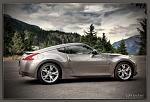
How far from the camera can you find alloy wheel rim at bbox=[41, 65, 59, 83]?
4055 mm

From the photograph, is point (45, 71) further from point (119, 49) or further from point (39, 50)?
point (119, 49)

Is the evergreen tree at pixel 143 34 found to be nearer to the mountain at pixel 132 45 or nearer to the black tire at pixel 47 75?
the mountain at pixel 132 45

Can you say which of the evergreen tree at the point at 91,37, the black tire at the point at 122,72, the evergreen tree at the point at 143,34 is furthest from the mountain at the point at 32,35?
the evergreen tree at the point at 143,34

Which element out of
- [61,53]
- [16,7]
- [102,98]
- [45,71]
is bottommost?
[102,98]

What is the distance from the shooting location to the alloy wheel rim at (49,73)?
4055 mm

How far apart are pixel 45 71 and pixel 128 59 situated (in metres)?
1.24

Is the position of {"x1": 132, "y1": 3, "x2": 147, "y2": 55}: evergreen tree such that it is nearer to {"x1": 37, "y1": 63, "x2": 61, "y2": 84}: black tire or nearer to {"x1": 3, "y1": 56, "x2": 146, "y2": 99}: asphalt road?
{"x1": 3, "y1": 56, "x2": 146, "y2": 99}: asphalt road

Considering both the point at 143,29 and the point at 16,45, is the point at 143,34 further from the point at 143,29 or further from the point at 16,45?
the point at 16,45

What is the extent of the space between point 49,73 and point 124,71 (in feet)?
3.69

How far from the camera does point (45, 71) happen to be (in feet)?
13.3

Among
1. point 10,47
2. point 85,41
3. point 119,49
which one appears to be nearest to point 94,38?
point 85,41

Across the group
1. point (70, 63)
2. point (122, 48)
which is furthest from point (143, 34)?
point (70, 63)

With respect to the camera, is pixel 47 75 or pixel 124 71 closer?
pixel 47 75

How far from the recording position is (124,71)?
4.19 metres
